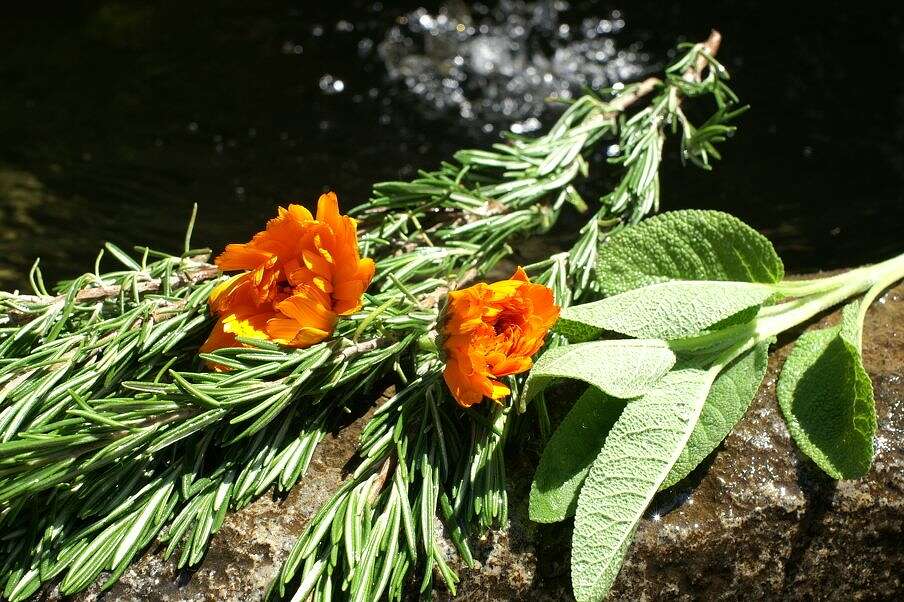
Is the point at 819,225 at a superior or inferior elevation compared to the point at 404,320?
inferior

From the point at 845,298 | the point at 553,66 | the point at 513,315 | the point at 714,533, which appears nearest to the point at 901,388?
the point at 845,298

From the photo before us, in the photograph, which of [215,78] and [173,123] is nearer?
[173,123]

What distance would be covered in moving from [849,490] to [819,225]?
1456mm

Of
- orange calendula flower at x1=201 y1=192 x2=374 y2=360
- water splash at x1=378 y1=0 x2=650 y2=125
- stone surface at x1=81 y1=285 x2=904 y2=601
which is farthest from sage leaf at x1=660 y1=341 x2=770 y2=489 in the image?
water splash at x1=378 y1=0 x2=650 y2=125

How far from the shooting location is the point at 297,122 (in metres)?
3.46

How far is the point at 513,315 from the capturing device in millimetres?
1349

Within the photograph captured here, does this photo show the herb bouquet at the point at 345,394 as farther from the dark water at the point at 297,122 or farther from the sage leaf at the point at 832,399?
the dark water at the point at 297,122

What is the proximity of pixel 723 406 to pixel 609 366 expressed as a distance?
26 centimetres

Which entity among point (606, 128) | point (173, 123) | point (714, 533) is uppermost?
point (606, 128)

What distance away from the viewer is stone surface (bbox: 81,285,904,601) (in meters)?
1.38

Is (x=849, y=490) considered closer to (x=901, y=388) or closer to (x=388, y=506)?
(x=901, y=388)

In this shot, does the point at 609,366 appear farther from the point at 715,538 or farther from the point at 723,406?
the point at 715,538

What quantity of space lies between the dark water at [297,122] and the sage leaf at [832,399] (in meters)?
1.03

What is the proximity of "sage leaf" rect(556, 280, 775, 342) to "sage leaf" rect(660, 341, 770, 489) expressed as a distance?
0.09 m
